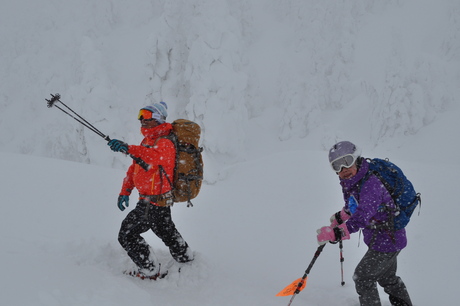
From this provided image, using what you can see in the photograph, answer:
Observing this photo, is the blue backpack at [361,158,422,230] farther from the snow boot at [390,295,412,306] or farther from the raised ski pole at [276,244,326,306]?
the snow boot at [390,295,412,306]

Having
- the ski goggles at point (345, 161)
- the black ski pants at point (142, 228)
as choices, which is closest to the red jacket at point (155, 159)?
the black ski pants at point (142, 228)

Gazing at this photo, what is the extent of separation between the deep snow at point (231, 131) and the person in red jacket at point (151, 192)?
1.36ft

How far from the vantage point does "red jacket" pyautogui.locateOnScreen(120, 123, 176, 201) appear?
4297 mm

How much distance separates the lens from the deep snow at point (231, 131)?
15.7ft

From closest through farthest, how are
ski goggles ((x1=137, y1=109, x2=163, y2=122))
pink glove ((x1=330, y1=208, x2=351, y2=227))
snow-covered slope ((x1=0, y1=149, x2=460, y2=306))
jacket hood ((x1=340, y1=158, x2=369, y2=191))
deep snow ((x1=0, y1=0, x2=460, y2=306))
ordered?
1. jacket hood ((x1=340, y1=158, x2=369, y2=191))
2. snow-covered slope ((x1=0, y1=149, x2=460, y2=306))
3. pink glove ((x1=330, y1=208, x2=351, y2=227))
4. ski goggles ((x1=137, y1=109, x2=163, y2=122))
5. deep snow ((x1=0, y1=0, x2=460, y2=306))

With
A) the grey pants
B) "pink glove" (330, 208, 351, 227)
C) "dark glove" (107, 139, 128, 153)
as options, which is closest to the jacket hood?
"pink glove" (330, 208, 351, 227)

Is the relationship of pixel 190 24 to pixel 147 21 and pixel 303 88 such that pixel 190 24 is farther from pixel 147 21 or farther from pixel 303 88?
pixel 147 21

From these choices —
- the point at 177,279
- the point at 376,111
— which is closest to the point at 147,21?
the point at 376,111

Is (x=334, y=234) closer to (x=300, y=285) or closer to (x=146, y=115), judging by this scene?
(x=300, y=285)

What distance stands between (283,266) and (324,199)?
3.10 meters

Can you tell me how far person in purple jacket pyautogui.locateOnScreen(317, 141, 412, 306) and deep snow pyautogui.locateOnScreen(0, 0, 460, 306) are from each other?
32.0 inches

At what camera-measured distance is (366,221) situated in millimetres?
3707

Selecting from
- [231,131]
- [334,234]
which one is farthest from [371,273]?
[231,131]

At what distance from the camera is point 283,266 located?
593cm
